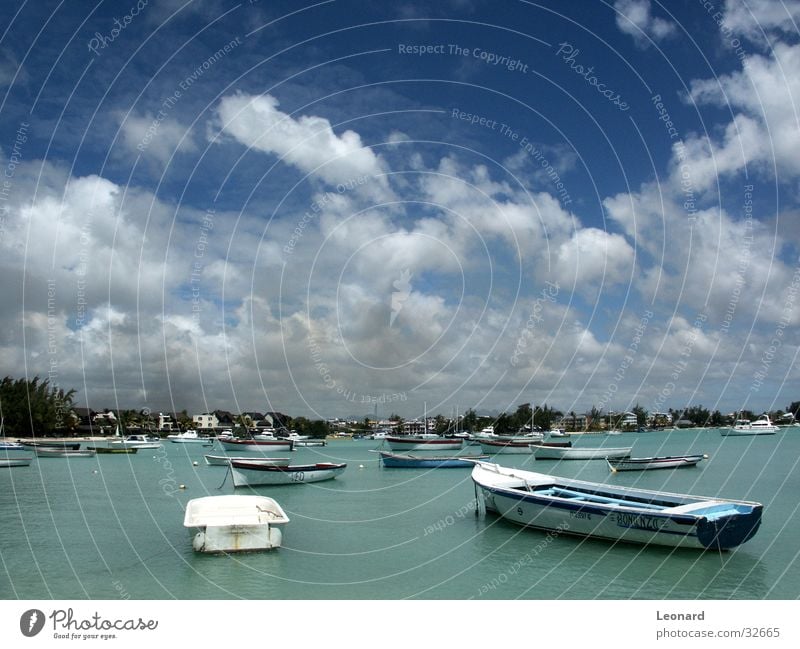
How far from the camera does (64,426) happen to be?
342 ft

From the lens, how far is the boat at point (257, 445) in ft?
240

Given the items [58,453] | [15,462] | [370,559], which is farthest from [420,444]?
[370,559]

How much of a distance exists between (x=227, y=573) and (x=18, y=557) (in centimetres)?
591

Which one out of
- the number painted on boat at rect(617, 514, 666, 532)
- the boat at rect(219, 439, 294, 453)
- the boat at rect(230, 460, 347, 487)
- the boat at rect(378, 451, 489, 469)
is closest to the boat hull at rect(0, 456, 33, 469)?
the boat at rect(230, 460, 347, 487)

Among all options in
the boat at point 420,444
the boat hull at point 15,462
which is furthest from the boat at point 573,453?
the boat hull at point 15,462

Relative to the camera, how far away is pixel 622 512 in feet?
56.6

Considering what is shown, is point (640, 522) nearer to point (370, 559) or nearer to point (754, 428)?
point (370, 559)
